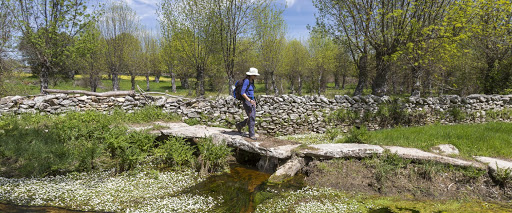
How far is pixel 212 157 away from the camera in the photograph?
784 centimetres

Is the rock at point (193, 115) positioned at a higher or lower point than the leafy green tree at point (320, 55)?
lower

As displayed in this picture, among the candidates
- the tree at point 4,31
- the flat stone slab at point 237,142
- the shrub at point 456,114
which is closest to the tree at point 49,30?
the tree at point 4,31

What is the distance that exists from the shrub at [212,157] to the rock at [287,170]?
1.58 metres

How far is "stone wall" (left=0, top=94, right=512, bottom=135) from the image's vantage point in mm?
12992

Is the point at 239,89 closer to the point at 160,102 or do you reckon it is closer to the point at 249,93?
the point at 249,93

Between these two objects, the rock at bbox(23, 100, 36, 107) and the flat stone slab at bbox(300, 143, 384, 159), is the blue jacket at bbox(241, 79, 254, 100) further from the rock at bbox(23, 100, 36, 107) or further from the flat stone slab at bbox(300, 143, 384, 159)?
the rock at bbox(23, 100, 36, 107)

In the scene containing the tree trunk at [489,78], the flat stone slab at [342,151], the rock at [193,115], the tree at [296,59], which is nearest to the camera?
the flat stone slab at [342,151]

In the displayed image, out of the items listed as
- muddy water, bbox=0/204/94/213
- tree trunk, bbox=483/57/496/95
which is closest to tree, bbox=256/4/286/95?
tree trunk, bbox=483/57/496/95

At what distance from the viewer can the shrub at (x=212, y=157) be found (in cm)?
784

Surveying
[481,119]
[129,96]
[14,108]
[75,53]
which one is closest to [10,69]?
[75,53]

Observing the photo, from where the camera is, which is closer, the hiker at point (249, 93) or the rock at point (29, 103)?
the hiker at point (249, 93)

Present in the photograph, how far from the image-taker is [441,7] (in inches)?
604

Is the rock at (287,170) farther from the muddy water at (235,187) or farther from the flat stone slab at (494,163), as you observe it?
the flat stone slab at (494,163)

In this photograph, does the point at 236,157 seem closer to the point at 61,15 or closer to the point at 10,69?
the point at 61,15
